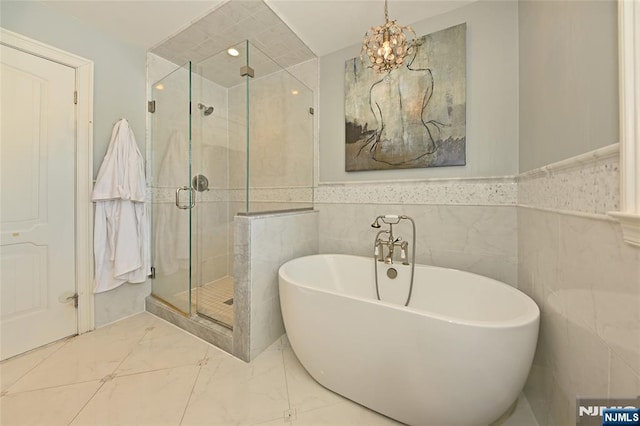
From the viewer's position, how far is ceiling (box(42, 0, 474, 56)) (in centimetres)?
159

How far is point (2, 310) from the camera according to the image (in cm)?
143

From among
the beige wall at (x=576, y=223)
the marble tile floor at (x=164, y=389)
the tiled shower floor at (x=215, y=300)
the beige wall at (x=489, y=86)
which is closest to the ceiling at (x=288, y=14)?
the beige wall at (x=489, y=86)

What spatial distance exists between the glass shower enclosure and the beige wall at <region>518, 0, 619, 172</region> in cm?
156

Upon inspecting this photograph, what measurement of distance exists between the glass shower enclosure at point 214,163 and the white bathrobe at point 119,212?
0.66 ft

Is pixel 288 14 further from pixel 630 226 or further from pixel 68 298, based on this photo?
pixel 68 298

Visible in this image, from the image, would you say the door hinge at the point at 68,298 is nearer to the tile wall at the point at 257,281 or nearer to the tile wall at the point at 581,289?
the tile wall at the point at 257,281

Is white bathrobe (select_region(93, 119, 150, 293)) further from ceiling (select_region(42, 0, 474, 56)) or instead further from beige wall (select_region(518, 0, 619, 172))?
beige wall (select_region(518, 0, 619, 172))

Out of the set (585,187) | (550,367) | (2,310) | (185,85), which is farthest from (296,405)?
(185,85)

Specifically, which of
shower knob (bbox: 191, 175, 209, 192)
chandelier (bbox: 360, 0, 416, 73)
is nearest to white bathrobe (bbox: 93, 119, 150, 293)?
shower knob (bbox: 191, 175, 209, 192)

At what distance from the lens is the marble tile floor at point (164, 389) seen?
1.06 m

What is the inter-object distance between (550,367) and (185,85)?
292 cm

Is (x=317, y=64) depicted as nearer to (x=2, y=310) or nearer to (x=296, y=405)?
(x=296, y=405)

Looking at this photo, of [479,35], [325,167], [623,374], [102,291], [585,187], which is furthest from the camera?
[325,167]

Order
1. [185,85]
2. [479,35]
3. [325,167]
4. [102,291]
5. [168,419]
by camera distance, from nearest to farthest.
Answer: [168,419]
[479,35]
[102,291]
[185,85]
[325,167]
